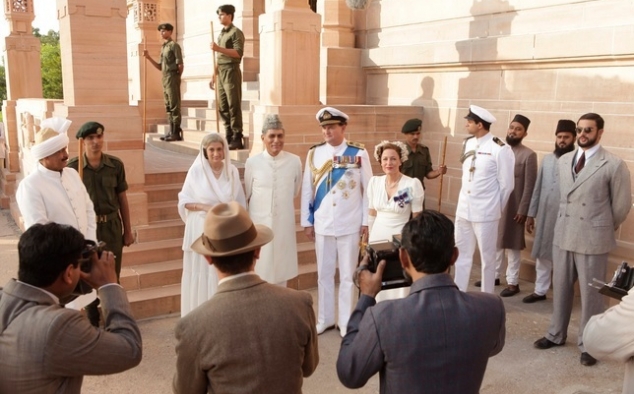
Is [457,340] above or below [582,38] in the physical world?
below

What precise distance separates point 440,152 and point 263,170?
3680mm

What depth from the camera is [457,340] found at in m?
1.87

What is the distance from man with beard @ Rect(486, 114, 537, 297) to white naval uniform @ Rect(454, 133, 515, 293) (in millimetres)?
769

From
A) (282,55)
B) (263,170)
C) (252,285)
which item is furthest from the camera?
(282,55)

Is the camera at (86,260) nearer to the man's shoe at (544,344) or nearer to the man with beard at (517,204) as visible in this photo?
the man's shoe at (544,344)

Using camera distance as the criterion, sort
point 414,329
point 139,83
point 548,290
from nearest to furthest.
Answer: point 414,329
point 548,290
point 139,83

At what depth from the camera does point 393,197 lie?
4488 mm

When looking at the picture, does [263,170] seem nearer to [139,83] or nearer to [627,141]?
[627,141]

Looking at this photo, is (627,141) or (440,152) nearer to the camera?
(627,141)

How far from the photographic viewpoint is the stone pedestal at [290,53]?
680cm

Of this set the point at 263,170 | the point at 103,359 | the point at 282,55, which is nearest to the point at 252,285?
the point at 103,359

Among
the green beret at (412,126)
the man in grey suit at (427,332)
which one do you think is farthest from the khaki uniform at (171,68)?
the man in grey suit at (427,332)

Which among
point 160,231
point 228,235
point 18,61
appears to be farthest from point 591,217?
point 18,61

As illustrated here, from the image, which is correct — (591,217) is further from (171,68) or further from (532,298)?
(171,68)
